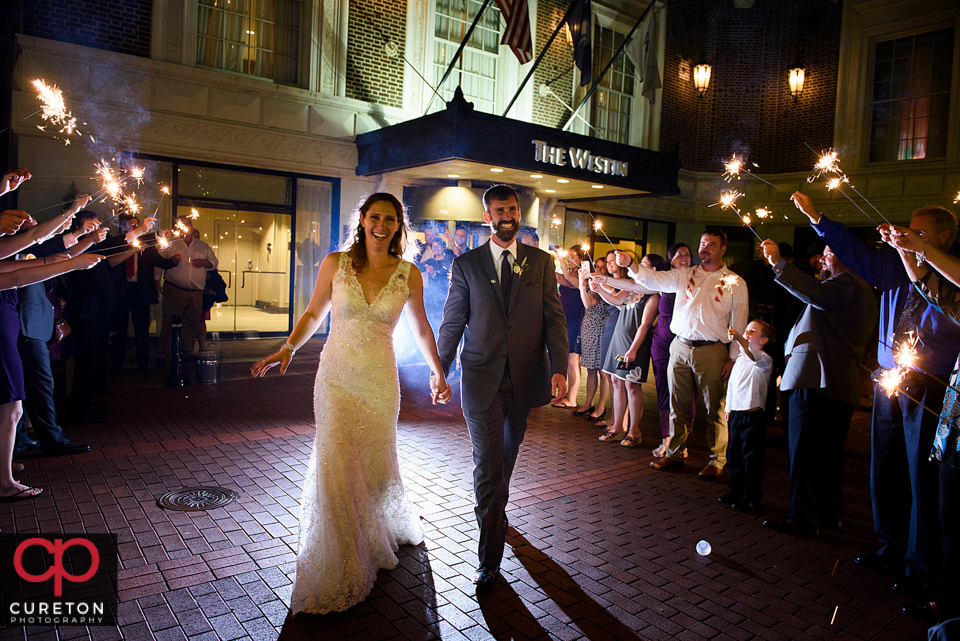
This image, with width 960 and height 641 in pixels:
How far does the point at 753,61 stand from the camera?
19.5m

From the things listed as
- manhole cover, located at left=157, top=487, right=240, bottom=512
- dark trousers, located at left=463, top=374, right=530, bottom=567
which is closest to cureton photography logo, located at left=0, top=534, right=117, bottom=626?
manhole cover, located at left=157, top=487, right=240, bottom=512

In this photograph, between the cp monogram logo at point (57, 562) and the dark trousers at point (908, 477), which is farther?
the dark trousers at point (908, 477)

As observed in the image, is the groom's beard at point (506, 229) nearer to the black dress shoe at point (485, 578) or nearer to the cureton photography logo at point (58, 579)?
the black dress shoe at point (485, 578)

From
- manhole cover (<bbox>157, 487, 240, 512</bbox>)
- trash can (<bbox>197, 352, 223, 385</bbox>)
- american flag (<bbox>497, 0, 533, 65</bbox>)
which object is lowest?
manhole cover (<bbox>157, 487, 240, 512</bbox>)

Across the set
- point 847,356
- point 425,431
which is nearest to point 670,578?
point 847,356

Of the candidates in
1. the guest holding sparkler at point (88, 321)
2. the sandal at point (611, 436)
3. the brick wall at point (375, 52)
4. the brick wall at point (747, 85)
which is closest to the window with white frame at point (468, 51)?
the brick wall at point (375, 52)

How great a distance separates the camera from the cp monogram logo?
371 cm

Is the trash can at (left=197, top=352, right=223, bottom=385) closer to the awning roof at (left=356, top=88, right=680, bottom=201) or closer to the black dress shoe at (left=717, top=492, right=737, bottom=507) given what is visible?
the awning roof at (left=356, top=88, right=680, bottom=201)

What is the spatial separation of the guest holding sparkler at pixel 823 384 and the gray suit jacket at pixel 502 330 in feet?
6.02

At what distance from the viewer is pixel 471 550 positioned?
4.37 meters

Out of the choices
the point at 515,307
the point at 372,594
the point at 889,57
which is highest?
the point at 889,57

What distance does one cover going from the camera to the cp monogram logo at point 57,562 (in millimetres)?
3712

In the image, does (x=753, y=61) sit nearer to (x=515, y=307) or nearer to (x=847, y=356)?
(x=847, y=356)

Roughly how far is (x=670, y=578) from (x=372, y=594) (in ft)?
6.09
